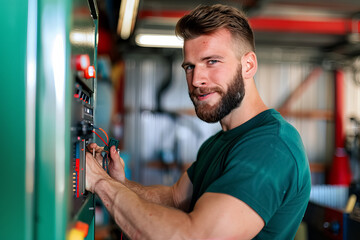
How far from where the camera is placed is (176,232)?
1027 mm

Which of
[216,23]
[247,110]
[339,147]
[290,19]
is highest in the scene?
[290,19]

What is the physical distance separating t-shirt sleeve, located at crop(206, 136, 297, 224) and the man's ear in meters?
0.37

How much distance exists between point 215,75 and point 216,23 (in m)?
0.20

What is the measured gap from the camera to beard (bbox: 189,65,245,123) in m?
1.36

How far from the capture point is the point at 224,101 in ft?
4.47

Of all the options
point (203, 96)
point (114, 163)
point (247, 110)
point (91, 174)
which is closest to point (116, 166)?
point (114, 163)

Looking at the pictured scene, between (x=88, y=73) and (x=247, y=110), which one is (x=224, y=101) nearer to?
(x=247, y=110)

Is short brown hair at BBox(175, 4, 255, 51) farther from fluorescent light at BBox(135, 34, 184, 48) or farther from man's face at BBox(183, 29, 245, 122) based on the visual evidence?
fluorescent light at BBox(135, 34, 184, 48)

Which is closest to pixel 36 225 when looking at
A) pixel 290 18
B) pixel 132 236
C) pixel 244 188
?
pixel 132 236

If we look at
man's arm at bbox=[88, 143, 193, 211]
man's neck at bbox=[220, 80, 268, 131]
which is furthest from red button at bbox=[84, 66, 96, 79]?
man's arm at bbox=[88, 143, 193, 211]

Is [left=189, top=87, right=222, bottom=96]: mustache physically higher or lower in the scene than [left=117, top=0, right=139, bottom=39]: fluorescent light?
lower

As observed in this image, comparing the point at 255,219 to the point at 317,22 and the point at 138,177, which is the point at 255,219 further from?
the point at 138,177

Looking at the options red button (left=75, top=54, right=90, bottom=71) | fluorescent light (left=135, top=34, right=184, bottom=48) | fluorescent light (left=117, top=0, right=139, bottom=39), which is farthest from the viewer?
fluorescent light (left=135, top=34, right=184, bottom=48)

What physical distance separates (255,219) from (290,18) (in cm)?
450
